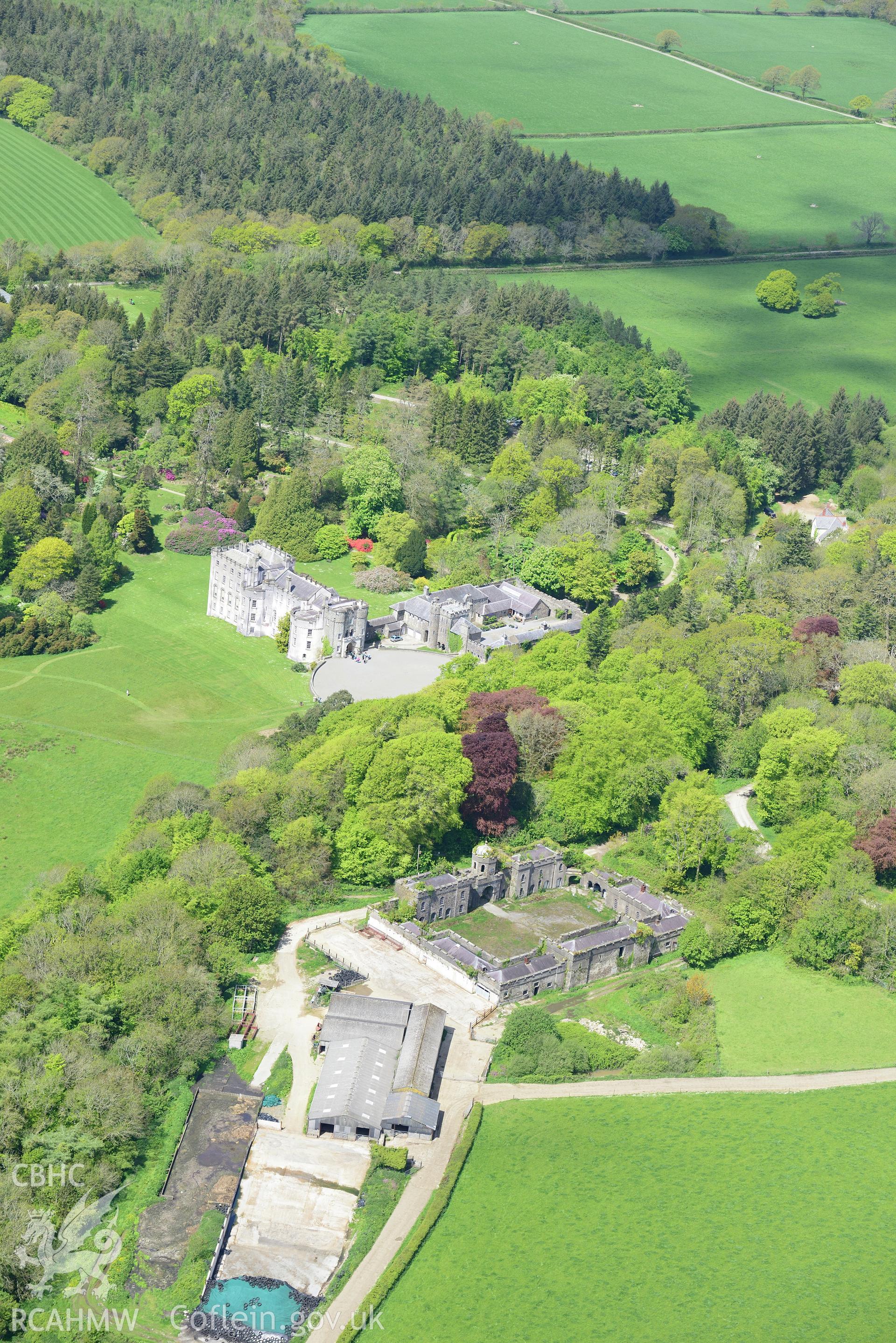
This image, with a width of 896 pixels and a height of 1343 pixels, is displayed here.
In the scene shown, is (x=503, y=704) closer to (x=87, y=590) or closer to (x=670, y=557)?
(x=87, y=590)

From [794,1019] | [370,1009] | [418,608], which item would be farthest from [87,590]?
[794,1019]

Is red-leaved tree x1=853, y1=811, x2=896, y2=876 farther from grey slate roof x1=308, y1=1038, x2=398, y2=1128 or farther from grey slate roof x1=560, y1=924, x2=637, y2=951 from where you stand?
grey slate roof x1=308, y1=1038, x2=398, y2=1128

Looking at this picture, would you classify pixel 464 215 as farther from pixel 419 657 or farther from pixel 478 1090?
pixel 478 1090

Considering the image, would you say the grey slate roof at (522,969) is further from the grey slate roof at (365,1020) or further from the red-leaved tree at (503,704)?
the red-leaved tree at (503,704)

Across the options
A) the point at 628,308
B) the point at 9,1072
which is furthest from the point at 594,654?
the point at 628,308

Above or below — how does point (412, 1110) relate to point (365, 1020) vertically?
below

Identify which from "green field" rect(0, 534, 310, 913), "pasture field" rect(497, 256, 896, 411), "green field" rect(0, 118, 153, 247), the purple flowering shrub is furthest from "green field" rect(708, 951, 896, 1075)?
Answer: "green field" rect(0, 118, 153, 247)

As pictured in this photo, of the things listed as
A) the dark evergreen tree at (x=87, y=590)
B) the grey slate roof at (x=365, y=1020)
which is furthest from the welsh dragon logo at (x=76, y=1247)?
the dark evergreen tree at (x=87, y=590)
